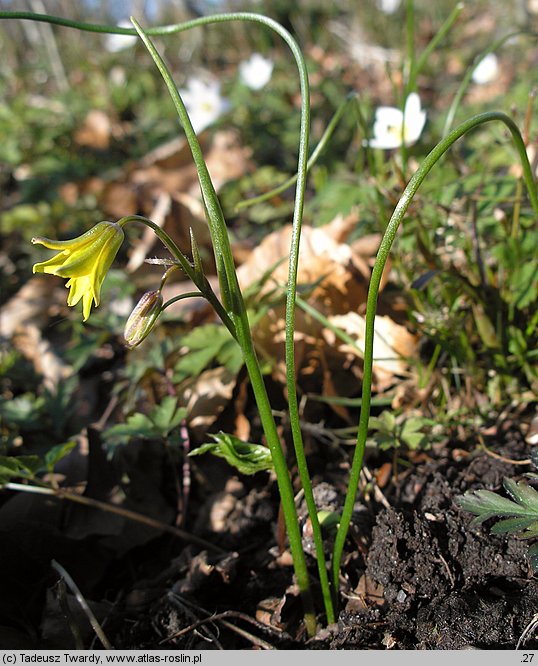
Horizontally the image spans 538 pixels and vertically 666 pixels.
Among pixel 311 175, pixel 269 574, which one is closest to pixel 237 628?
pixel 269 574

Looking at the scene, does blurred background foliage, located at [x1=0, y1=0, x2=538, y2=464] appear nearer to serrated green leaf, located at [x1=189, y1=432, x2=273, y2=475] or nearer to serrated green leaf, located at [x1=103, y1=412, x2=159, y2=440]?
serrated green leaf, located at [x1=103, y1=412, x2=159, y2=440]

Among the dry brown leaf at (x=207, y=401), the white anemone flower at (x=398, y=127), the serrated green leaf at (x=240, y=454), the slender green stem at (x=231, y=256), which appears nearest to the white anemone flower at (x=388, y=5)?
the white anemone flower at (x=398, y=127)

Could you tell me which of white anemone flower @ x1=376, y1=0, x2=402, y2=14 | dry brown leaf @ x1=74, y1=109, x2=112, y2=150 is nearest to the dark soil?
dry brown leaf @ x1=74, y1=109, x2=112, y2=150

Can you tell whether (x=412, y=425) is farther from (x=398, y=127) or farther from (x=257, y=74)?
(x=257, y=74)

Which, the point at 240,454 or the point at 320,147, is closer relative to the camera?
the point at 240,454

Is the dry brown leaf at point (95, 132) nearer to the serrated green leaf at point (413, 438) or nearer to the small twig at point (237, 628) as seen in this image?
the serrated green leaf at point (413, 438)

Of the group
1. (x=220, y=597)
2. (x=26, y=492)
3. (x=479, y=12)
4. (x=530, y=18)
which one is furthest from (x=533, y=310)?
(x=479, y=12)
